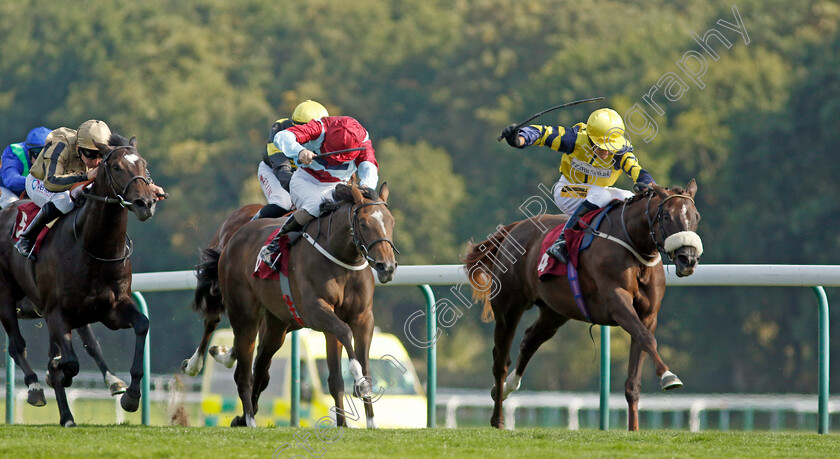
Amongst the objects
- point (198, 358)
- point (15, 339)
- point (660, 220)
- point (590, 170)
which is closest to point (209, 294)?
point (198, 358)

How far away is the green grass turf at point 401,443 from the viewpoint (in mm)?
5902

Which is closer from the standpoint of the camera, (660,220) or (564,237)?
(660,220)

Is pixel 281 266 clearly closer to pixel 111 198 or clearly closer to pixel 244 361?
pixel 244 361

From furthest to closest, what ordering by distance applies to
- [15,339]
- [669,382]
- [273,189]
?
1. [273,189]
2. [15,339]
3. [669,382]

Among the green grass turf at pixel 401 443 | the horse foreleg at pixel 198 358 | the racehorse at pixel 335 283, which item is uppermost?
the racehorse at pixel 335 283

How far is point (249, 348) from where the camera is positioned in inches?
344

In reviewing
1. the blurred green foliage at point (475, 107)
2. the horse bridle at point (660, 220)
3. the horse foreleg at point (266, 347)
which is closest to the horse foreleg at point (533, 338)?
the horse bridle at point (660, 220)

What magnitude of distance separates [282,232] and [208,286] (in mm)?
1497

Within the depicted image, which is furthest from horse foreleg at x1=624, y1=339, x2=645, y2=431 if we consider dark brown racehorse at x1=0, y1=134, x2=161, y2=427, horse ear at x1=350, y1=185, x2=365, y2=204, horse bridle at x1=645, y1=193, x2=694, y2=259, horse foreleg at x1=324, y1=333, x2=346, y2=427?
dark brown racehorse at x1=0, y1=134, x2=161, y2=427

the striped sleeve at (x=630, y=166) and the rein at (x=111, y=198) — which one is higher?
the striped sleeve at (x=630, y=166)

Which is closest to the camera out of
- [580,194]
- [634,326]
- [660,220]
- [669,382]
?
[669,382]

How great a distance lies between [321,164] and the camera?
829 centimetres

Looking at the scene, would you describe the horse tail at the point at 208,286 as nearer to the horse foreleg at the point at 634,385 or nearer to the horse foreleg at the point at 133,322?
the horse foreleg at the point at 133,322

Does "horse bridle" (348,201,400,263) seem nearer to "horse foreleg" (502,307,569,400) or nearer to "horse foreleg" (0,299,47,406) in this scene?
"horse foreleg" (502,307,569,400)
